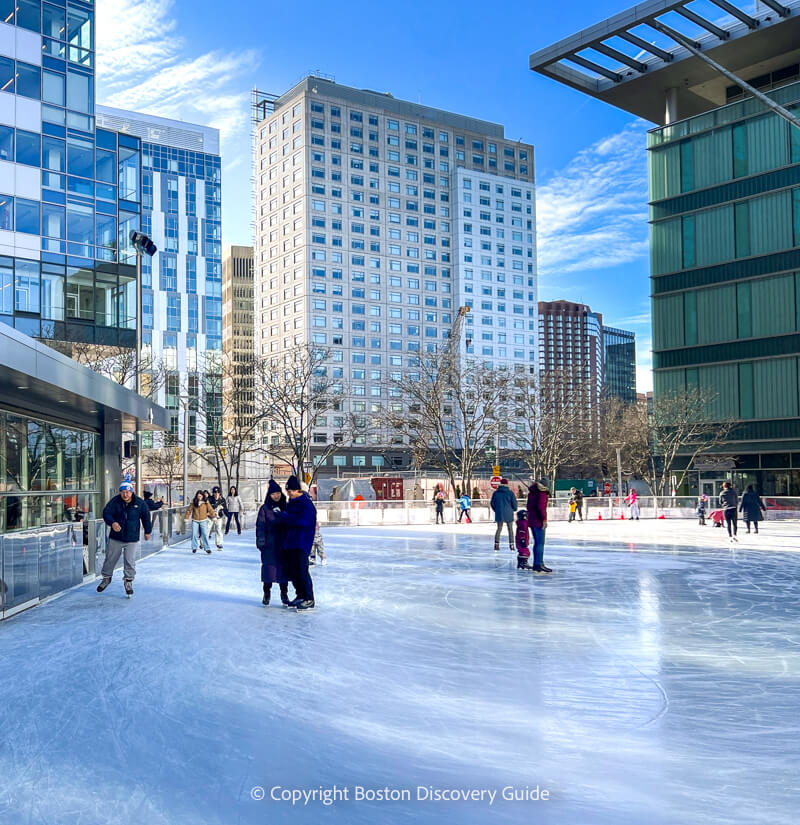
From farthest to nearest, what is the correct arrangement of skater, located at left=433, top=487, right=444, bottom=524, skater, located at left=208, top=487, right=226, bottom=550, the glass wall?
skater, located at left=433, top=487, right=444, bottom=524, skater, located at left=208, top=487, right=226, bottom=550, the glass wall

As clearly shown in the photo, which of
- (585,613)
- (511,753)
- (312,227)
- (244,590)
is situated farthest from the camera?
(312,227)

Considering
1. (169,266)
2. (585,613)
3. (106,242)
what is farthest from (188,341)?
(585,613)

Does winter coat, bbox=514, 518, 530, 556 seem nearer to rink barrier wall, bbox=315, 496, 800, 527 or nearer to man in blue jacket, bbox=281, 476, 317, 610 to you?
man in blue jacket, bbox=281, 476, 317, 610

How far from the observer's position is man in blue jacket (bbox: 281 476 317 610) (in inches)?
467

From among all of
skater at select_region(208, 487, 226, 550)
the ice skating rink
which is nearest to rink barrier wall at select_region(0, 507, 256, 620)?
the ice skating rink

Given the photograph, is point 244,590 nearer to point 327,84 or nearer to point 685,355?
point 685,355

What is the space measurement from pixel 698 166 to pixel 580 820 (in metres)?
59.5

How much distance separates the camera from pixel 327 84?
114000 mm

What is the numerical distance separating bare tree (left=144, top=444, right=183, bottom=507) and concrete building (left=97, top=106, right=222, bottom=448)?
3779 cm

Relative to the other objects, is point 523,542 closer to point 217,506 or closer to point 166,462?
point 217,506

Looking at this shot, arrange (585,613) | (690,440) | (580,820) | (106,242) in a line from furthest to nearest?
(690,440) → (106,242) → (585,613) → (580,820)

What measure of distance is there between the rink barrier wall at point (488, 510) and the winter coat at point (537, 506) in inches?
981

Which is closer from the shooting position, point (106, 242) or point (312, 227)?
point (106, 242)

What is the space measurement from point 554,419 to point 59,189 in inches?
1640
